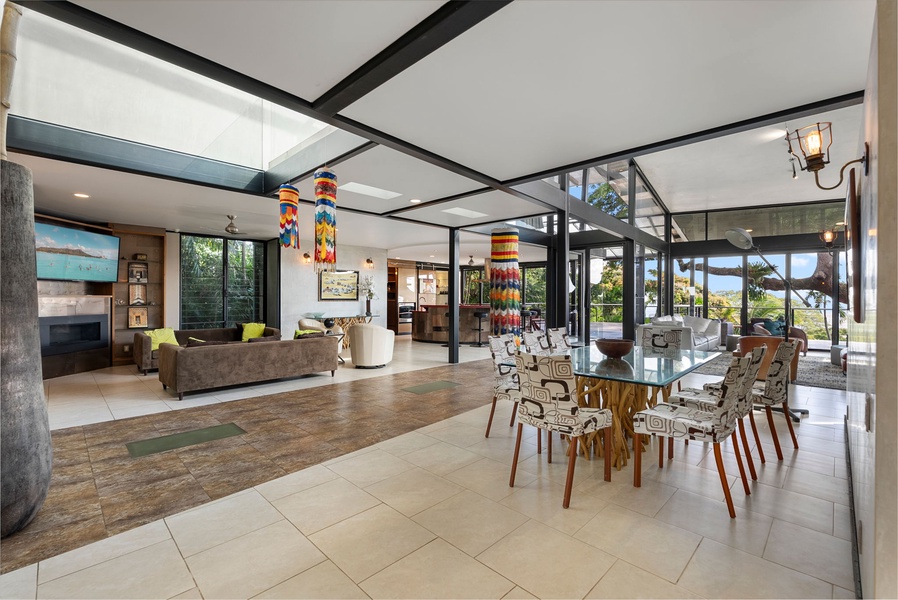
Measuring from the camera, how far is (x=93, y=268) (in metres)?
6.69

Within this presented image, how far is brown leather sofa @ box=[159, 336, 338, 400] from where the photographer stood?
4867 millimetres

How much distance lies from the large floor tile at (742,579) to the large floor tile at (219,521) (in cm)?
220

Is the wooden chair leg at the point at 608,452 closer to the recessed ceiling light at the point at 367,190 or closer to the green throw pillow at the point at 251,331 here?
the recessed ceiling light at the point at 367,190

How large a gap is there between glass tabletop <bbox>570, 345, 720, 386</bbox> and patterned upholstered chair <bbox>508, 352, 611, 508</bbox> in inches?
12.1

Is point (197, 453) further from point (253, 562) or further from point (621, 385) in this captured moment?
point (621, 385)

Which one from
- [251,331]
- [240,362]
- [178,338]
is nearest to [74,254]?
[178,338]

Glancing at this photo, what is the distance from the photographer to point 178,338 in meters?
7.18

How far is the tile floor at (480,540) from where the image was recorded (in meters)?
1.70

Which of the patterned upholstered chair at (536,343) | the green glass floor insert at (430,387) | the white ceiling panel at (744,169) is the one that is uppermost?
the white ceiling panel at (744,169)

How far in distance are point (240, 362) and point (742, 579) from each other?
5.55m

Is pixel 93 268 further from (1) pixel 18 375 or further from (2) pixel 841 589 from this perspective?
(2) pixel 841 589

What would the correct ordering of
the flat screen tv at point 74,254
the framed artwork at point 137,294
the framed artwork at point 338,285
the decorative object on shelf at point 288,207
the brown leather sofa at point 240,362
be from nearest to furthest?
the decorative object on shelf at point 288,207 < the brown leather sofa at point 240,362 < the flat screen tv at point 74,254 < the framed artwork at point 137,294 < the framed artwork at point 338,285

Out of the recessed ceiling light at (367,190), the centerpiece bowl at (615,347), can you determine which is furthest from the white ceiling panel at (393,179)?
the centerpiece bowl at (615,347)

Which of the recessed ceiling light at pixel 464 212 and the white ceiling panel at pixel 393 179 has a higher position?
the recessed ceiling light at pixel 464 212
